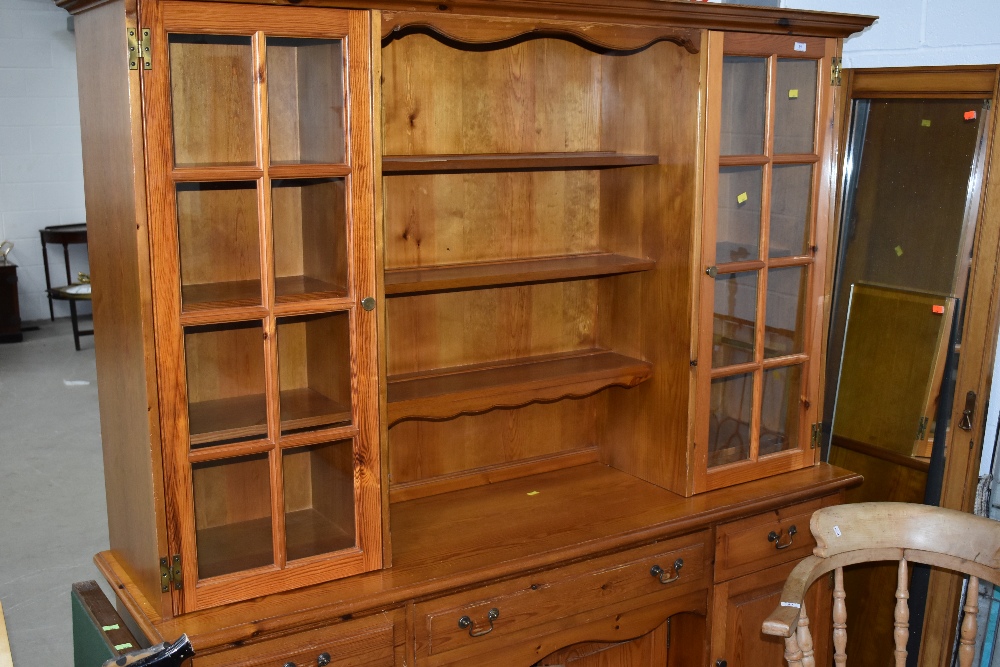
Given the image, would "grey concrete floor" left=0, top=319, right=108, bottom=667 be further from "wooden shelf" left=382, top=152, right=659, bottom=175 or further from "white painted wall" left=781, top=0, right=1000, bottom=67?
"white painted wall" left=781, top=0, right=1000, bottom=67

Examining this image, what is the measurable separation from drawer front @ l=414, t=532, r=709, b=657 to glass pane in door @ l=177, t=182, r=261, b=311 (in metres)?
0.80

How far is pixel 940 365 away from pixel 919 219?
43 centimetres

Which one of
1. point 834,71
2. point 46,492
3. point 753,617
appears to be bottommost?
point 46,492

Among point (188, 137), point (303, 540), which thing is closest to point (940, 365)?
point (303, 540)

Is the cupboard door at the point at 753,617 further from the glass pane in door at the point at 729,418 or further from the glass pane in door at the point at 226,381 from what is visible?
the glass pane in door at the point at 226,381

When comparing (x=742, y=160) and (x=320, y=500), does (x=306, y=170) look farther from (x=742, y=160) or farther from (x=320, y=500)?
(x=742, y=160)

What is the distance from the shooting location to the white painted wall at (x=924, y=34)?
103 inches

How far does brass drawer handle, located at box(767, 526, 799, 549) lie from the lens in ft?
8.72

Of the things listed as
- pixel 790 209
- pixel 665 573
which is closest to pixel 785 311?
pixel 790 209

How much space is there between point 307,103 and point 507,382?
2.90 feet

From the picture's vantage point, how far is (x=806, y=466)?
2807 mm

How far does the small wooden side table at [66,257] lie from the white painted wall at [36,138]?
0.36 ft

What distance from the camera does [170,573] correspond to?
1.91 meters

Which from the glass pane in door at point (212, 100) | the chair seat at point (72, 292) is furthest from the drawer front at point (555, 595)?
the chair seat at point (72, 292)
